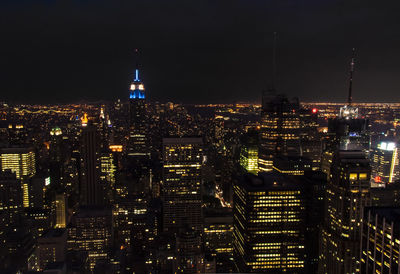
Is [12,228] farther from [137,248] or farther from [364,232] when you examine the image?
[364,232]

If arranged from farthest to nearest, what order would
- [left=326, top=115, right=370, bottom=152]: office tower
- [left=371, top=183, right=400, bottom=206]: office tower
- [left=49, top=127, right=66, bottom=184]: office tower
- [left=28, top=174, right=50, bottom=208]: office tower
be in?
[left=49, top=127, right=66, bottom=184]: office tower → [left=28, top=174, right=50, bottom=208]: office tower → [left=326, top=115, right=370, bottom=152]: office tower → [left=371, top=183, right=400, bottom=206]: office tower

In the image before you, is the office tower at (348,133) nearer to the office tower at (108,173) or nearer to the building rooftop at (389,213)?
the building rooftop at (389,213)

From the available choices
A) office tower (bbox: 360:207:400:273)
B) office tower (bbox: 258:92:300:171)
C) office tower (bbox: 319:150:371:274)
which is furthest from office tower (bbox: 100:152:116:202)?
office tower (bbox: 360:207:400:273)

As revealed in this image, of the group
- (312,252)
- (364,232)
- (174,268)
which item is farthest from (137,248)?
(364,232)

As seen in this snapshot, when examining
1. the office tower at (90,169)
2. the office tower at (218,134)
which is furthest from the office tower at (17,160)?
the office tower at (218,134)

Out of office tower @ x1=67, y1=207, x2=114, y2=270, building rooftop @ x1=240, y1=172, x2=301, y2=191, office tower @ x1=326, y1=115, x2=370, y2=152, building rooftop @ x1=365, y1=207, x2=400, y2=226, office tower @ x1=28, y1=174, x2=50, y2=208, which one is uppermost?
office tower @ x1=326, y1=115, x2=370, y2=152

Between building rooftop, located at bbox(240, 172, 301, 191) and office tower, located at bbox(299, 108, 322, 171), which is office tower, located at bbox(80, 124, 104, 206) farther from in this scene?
office tower, located at bbox(299, 108, 322, 171)

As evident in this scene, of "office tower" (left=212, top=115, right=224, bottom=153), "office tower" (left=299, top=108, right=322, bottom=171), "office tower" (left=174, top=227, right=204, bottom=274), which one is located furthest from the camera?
"office tower" (left=212, top=115, right=224, bottom=153)

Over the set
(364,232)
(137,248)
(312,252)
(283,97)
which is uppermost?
(283,97)
